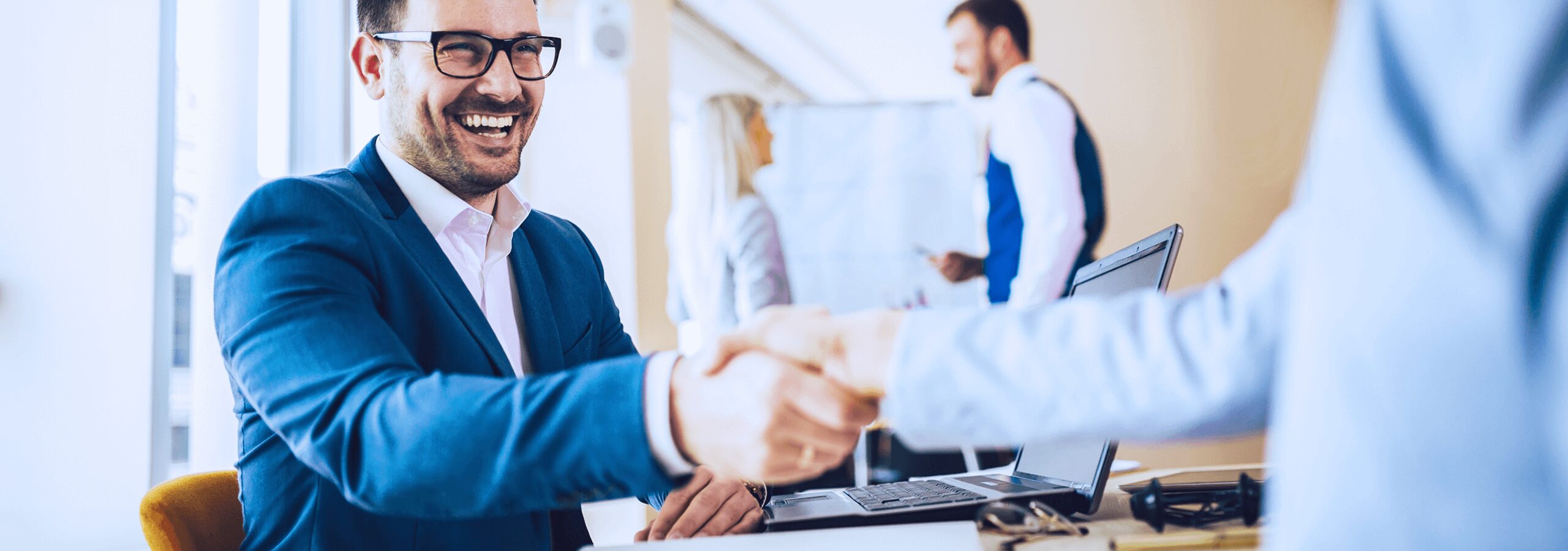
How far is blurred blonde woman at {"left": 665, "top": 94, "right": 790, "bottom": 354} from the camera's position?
148 inches

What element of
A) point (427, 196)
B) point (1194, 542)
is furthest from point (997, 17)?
point (1194, 542)

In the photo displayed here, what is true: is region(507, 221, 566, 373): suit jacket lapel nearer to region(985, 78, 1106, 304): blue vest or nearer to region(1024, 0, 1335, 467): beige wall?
region(985, 78, 1106, 304): blue vest

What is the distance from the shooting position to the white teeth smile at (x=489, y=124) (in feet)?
4.18

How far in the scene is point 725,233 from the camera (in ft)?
12.6

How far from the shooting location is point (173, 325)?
221 cm

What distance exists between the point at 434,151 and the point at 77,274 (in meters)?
1.16

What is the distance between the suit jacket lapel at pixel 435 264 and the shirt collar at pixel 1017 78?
106 inches

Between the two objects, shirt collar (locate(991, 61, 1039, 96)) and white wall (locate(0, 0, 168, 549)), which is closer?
white wall (locate(0, 0, 168, 549))

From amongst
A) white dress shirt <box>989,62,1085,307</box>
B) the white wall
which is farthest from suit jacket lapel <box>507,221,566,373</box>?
white dress shirt <box>989,62,1085,307</box>

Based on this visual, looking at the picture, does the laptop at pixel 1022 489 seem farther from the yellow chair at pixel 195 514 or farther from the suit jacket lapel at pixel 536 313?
the yellow chair at pixel 195 514

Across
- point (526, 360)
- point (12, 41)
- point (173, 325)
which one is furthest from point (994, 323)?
point (173, 325)

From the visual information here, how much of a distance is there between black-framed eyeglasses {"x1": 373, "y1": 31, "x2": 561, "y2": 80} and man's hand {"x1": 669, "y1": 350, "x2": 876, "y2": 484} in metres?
0.75

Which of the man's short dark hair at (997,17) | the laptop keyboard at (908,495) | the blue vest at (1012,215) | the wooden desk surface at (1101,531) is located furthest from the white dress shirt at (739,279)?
the wooden desk surface at (1101,531)

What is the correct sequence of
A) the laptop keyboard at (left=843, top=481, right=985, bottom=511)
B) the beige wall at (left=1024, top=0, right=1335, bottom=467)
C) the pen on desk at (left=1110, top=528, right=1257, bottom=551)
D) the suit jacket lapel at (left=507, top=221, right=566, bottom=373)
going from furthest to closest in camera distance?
the beige wall at (left=1024, top=0, right=1335, bottom=467)
the suit jacket lapel at (left=507, top=221, right=566, bottom=373)
the laptop keyboard at (left=843, top=481, right=985, bottom=511)
the pen on desk at (left=1110, top=528, right=1257, bottom=551)
